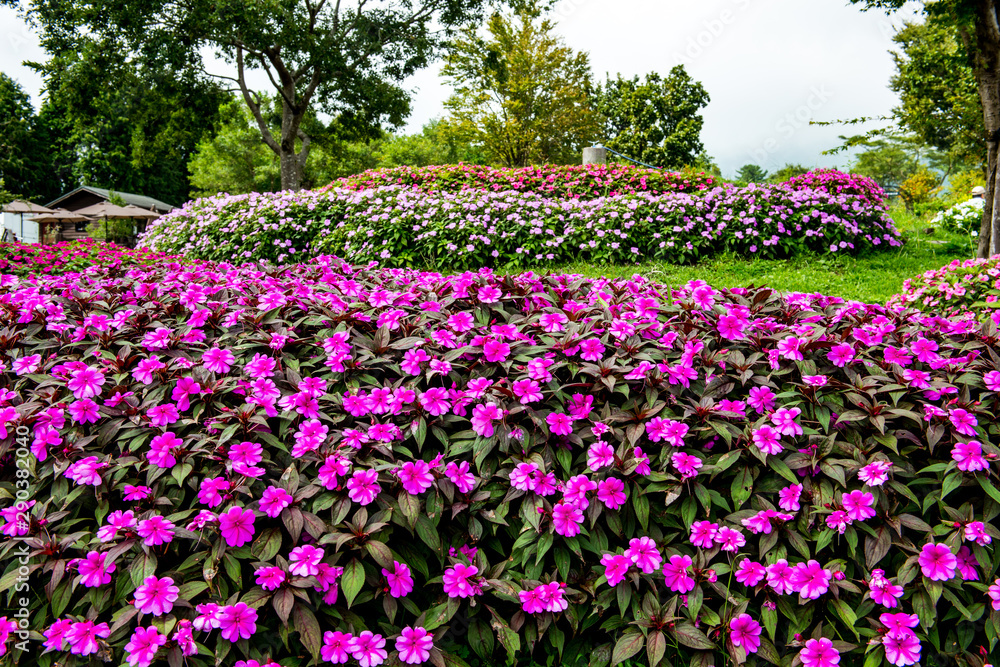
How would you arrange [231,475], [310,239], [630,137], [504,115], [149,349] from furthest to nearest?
[630,137] < [504,115] < [310,239] < [149,349] < [231,475]

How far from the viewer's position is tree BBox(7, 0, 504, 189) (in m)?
15.1

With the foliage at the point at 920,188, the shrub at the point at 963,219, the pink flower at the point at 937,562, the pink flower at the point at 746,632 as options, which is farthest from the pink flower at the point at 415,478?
the foliage at the point at 920,188

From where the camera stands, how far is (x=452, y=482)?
6.18 feet

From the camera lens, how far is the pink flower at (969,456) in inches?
73.3

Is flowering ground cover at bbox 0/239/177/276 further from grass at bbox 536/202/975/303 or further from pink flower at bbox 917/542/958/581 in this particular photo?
pink flower at bbox 917/542/958/581

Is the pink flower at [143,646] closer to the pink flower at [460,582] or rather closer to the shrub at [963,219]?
the pink flower at [460,582]

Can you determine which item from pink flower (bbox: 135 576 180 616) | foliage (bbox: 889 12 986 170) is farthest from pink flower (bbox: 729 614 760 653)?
foliage (bbox: 889 12 986 170)

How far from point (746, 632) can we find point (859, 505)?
50 centimetres

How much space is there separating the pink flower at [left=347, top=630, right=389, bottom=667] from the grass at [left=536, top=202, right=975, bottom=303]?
Answer: 18.0ft

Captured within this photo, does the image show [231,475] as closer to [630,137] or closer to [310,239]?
[310,239]

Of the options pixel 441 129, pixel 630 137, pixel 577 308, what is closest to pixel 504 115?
pixel 441 129

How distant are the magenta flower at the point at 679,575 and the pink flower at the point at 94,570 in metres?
1.53

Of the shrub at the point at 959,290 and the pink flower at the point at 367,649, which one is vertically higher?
the shrub at the point at 959,290

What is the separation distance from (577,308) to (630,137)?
33958 mm
